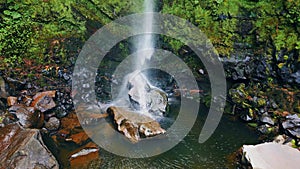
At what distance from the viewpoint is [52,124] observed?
7688 mm

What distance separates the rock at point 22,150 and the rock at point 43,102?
1669 millimetres

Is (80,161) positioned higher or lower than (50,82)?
lower

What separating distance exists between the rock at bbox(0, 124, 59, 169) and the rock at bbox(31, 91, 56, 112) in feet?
5.48

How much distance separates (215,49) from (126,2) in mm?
3846

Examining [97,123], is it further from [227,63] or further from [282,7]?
[282,7]

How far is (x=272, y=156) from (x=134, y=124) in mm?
3593

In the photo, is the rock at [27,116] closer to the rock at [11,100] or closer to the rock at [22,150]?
the rock at [11,100]

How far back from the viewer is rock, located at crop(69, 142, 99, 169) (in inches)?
249

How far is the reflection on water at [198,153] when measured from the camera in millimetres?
6488

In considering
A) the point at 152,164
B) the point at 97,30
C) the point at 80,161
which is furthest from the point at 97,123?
the point at 97,30

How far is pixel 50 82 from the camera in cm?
933

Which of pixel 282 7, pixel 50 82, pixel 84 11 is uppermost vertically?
pixel 282 7

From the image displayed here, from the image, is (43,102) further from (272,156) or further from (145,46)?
(272,156)

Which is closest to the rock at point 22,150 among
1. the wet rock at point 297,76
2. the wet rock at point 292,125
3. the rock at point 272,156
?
the rock at point 272,156
